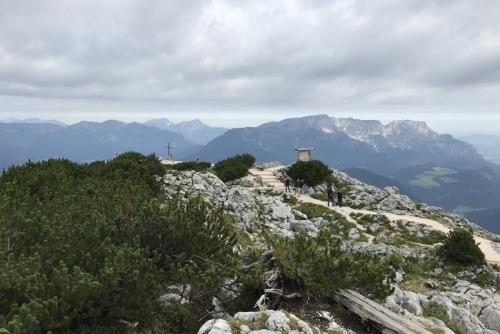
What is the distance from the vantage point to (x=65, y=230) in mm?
8812

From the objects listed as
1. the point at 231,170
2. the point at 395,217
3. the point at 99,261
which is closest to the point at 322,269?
the point at 99,261

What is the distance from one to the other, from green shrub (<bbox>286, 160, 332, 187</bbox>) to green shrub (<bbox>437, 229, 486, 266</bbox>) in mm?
19037

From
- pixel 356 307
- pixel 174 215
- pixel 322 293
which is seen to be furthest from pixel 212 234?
pixel 356 307

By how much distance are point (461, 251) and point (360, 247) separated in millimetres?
5846

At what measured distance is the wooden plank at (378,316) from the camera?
8055 millimetres

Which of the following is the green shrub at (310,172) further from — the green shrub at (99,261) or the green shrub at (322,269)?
the green shrub at (322,269)

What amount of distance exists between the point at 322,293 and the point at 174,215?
16.0 feet

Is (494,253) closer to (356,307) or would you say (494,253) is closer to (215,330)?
(356,307)

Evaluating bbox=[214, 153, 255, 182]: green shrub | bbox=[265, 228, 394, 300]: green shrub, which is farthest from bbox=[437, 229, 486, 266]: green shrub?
bbox=[214, 153, 255, 182]: green shrub

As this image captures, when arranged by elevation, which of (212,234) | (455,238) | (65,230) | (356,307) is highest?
(65,230)

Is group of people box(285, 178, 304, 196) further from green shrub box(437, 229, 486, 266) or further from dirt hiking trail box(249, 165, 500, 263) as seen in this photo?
green shrub box(437, 229, 486, 266)

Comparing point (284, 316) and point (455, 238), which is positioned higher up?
point (284, 316)

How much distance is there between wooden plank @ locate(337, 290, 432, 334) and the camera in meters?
8.05

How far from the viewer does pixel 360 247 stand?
22.7 meters
